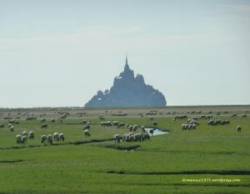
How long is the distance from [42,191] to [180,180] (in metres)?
7.74

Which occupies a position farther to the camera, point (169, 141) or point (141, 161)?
point (169, 141)

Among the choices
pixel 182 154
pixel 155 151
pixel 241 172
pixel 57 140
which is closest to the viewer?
pixel 241 172

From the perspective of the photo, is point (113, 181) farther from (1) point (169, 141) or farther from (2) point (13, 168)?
(1) point (169, 141)

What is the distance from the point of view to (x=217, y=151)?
4725 cm

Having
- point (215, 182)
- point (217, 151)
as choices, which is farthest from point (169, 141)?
point (215, 182)

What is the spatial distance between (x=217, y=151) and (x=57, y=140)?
21332mm

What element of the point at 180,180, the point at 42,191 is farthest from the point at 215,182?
the point at 42,191

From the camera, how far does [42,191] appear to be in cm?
3000

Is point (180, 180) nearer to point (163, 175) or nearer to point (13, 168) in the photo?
point (163, 175)

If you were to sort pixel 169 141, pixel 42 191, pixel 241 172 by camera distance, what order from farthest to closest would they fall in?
pixel 169 141, pixel 241 172, pixel 42 191

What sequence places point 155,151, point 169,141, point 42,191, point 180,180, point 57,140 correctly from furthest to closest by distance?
point 57,140
point 169,141
point 155,151
point 180,180
point 42,191

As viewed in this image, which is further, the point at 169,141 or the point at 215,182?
the point at 169,141

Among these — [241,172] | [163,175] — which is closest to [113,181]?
[163,175]

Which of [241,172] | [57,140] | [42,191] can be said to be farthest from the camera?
[57,140]
